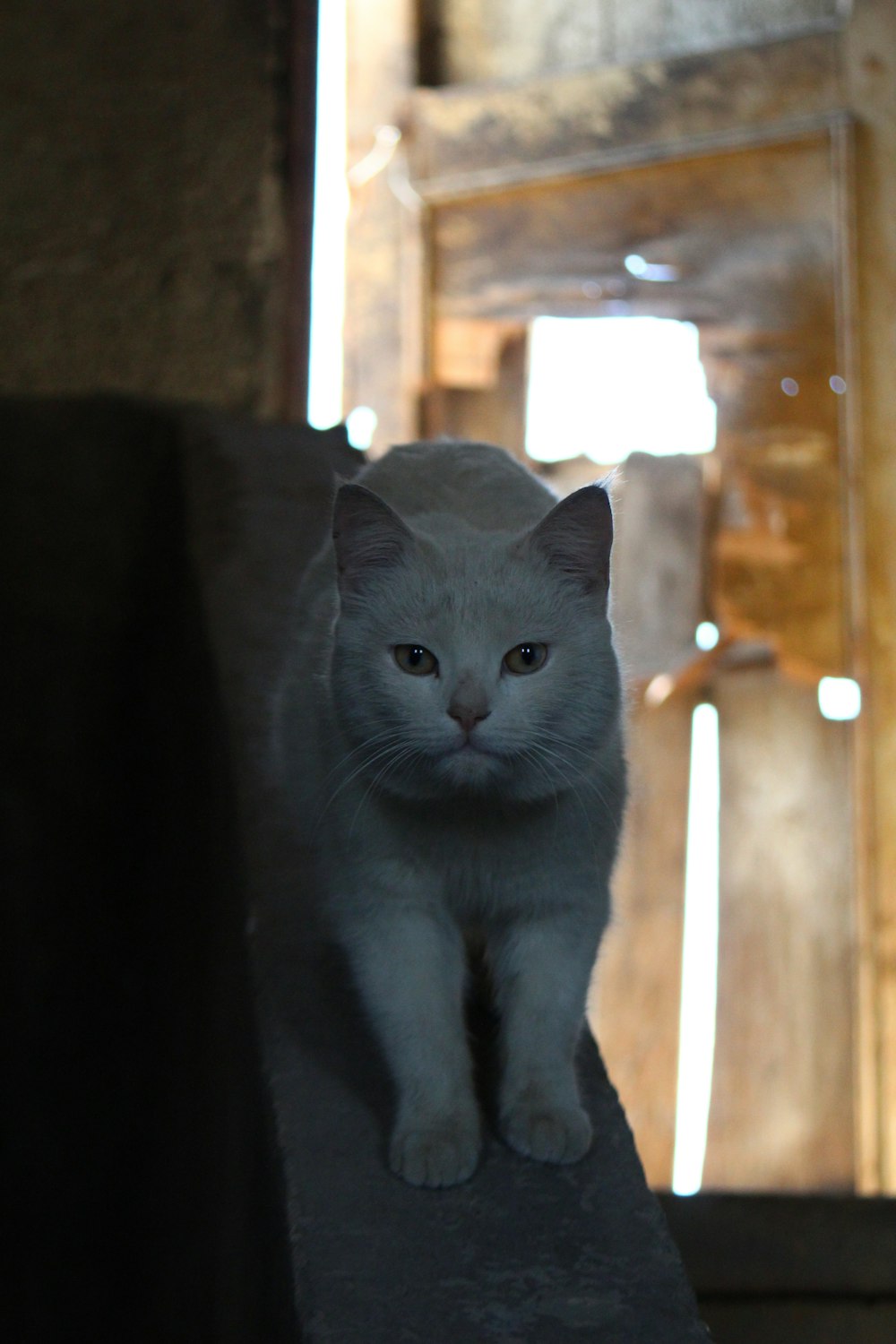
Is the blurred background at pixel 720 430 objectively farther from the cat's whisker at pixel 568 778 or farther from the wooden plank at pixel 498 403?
the cat's whisker at pixel 568 778

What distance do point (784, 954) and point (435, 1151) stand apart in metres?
2.80

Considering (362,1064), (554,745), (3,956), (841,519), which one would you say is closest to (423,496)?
(554,745)

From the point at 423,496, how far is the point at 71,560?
102 cm

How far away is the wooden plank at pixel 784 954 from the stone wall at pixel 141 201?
75.8 inches

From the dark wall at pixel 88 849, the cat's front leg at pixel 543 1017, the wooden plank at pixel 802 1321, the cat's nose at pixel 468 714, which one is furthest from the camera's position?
the dark wall at pixel 88 849

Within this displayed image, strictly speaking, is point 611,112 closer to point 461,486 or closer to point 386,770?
point 461,486

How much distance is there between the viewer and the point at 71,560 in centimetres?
225

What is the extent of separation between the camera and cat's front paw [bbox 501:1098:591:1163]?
1.22m

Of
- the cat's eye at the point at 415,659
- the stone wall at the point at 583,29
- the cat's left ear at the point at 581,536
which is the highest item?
the stone wall at the point at 583,29

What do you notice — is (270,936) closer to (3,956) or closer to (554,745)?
(554,745)

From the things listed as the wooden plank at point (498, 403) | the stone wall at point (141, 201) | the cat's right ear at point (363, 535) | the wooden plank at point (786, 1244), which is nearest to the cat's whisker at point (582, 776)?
the cat's right ear at point (363, 535)

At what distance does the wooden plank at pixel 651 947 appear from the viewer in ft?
12.9

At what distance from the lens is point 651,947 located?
3986mm

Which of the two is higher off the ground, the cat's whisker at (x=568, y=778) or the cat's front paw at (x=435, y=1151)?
the cat's whisker at (x=568, y=778)
